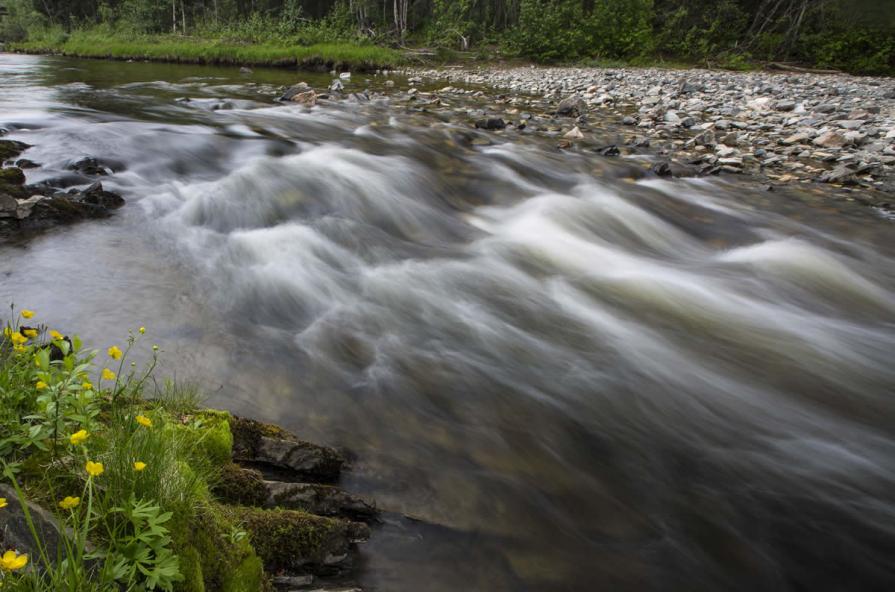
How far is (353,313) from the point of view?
15.1 feet

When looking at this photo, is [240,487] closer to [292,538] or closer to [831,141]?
[292,538]

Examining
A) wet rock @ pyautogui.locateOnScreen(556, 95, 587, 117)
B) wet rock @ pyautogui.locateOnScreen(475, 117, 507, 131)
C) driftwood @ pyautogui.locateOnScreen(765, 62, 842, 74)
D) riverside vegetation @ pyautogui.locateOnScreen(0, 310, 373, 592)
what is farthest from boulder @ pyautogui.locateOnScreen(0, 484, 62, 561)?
driftwood @ pyautogui.locateOnScreen(765, 62, 842, 74)

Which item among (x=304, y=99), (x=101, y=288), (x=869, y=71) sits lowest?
(x=101, y=288)

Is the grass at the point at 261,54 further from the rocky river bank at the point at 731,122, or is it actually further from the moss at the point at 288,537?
the moss at the point at 288,537

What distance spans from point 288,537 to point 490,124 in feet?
34.4

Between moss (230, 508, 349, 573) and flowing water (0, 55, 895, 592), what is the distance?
21 cm

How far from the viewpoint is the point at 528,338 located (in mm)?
4461

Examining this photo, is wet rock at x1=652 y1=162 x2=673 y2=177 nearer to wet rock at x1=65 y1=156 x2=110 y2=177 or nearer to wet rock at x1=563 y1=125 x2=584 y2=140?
wet rock at x1=563 y1=125 x2=584 y2=140

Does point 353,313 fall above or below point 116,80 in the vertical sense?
below

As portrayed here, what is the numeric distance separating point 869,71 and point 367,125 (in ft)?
83.3

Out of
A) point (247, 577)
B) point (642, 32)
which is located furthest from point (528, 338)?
point (642, 32)

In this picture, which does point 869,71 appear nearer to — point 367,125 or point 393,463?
point 367,125

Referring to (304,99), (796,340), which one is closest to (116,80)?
(304,99)

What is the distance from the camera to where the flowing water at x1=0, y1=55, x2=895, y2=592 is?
8.55 feet
